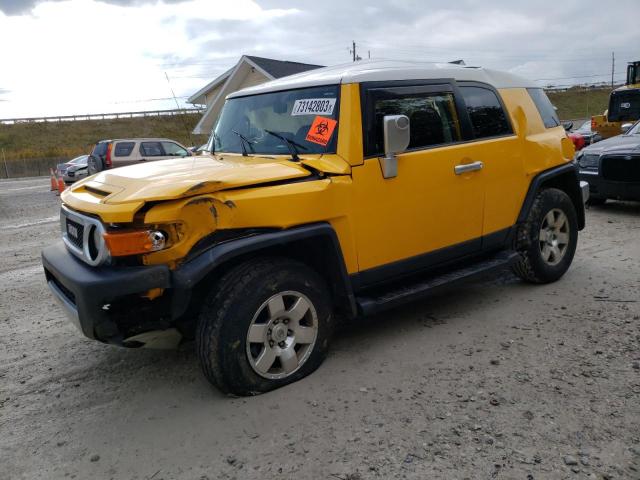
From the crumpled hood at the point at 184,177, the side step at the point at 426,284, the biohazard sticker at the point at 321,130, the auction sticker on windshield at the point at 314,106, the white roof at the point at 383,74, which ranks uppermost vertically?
the white roof at the point at 383,74

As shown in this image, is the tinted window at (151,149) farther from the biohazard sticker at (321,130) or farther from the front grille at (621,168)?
the biohazard sticker at (321,130)

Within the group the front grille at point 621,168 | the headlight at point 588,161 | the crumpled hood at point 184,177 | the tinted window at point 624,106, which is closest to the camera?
the crumpled hood at point 184,177

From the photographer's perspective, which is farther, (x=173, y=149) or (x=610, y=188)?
(x=173, y=149)

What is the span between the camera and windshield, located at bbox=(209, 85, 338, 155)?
3.55 metres

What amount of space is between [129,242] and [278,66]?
22426 mm

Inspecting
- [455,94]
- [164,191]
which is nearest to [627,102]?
[455,94]

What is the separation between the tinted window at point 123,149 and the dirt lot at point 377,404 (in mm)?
13625

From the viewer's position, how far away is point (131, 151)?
57.4 ft

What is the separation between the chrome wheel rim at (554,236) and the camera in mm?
4895

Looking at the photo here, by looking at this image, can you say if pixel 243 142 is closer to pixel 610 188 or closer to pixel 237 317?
pixel 237 317

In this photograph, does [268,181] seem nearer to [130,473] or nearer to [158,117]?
[130,473]

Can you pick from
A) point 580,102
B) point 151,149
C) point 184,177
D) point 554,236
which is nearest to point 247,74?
point 151,149

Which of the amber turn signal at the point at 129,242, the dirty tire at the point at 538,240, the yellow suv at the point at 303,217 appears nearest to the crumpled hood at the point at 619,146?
the dirty tire at the point at 538,240

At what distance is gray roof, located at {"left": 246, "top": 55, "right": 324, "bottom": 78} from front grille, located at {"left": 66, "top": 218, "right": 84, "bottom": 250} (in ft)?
64.2
